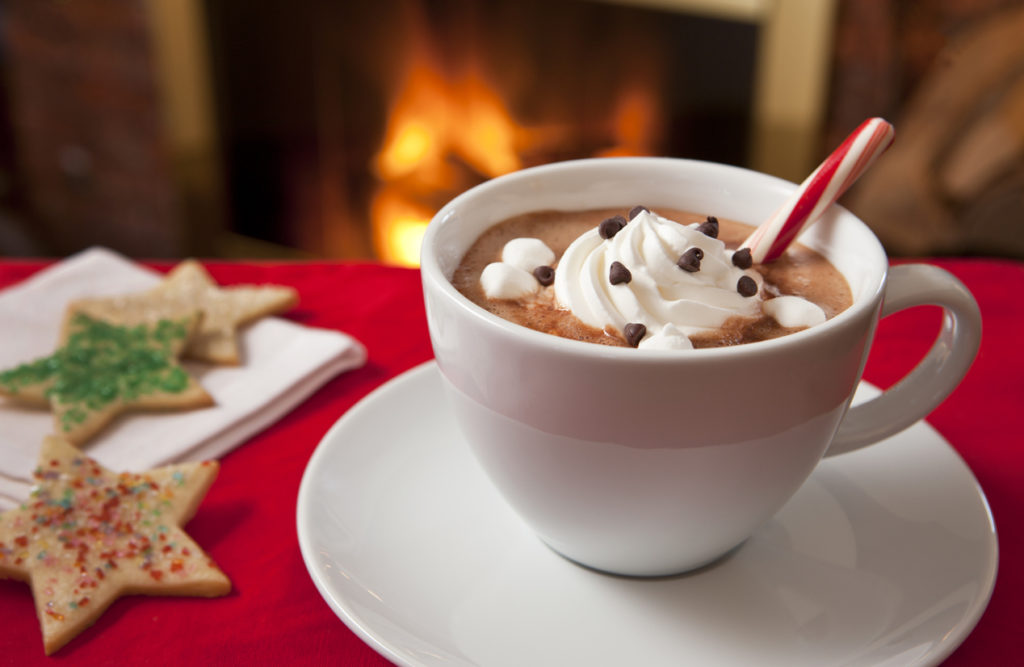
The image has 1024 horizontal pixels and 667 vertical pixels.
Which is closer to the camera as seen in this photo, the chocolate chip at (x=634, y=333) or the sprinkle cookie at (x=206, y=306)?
the chocolate chip at (x=634, y=333)

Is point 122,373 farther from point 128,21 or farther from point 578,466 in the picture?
point 128,21

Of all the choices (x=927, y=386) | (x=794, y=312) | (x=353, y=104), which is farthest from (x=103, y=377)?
(x=353, y=104)

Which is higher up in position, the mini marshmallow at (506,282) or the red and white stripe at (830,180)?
the red and white stripe at (830,180)

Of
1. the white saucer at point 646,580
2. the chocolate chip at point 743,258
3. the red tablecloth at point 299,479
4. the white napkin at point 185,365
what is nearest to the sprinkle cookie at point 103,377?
the white napkin at point 185,365

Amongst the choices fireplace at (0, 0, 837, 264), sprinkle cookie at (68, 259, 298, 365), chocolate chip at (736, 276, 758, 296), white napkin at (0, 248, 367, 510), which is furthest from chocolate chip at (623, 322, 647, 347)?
fireplace at (0, 0, 837, 264)

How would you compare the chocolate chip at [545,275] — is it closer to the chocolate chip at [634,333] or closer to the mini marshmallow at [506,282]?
the mini marshmallow at [506,282]

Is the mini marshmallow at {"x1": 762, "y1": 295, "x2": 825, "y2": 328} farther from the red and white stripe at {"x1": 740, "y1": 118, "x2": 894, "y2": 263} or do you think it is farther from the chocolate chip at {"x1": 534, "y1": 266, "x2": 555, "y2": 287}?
the chocolate chip at {"x1": 534, "y1": 266, "x2": 555, "y2": 287}
